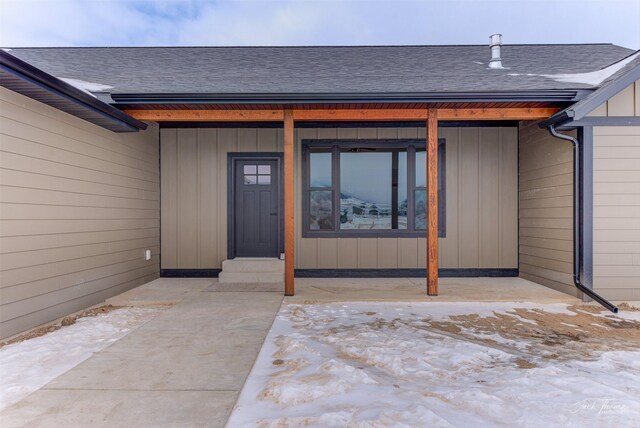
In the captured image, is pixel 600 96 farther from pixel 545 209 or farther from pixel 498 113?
pixel 545 209

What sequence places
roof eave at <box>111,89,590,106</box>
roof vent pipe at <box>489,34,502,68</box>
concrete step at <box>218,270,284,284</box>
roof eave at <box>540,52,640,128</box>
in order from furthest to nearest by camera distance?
roof vent pipe at <box>489,34,502,68</box> < concrete step at <box>218,270,284,284</box> < roof eave at <box>111,89,590,106</box> < roof eave at <box>540,52,640,128</box>

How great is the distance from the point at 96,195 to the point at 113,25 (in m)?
54.0

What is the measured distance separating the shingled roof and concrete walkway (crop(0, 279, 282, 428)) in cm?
287

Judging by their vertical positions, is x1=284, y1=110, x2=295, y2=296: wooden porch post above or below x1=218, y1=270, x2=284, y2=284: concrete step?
above

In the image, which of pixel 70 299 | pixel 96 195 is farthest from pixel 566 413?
pixel 96 195

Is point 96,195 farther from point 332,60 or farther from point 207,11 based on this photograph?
point 207,11

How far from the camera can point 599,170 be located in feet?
14.7

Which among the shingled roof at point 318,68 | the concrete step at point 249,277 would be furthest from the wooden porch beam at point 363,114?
the concrete step at point 249,277

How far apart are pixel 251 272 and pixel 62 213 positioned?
276 centimetres

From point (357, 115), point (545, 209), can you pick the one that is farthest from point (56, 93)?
point (545, 209)

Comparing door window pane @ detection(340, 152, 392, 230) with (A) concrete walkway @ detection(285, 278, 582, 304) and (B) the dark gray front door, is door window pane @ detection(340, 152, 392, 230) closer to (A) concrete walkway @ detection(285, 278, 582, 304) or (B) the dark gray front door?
(A) concrete walkway @ detection(285, 278, 582, 304)

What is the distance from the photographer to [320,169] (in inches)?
250

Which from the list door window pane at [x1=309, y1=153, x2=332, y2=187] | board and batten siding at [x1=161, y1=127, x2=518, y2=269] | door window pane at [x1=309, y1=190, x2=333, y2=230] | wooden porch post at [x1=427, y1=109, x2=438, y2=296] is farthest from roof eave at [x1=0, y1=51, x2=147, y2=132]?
wooden porch post at [x1=427, y1=109, x2=438, y2=296]

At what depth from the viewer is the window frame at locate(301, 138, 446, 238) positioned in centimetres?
625
